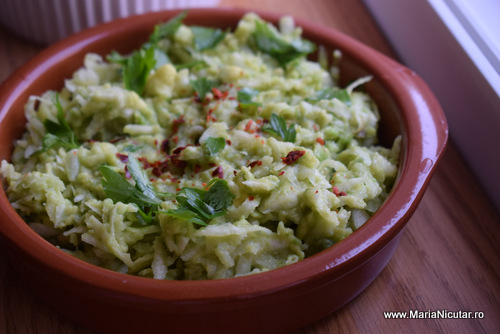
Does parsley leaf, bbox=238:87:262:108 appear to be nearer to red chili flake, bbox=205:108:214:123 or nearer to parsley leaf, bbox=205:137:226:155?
red chili flake, bbox=205:108:214:123

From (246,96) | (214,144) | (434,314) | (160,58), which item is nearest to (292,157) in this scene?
(214,144)

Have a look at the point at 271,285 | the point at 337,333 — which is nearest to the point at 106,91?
the point at 271,285

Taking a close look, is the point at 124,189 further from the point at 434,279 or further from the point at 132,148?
the point at 434,279

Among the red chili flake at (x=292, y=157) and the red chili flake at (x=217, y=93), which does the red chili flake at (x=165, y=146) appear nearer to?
the red chili flake at (x=217, y=93)

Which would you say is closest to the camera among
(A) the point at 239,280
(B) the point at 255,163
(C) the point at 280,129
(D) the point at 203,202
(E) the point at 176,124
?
(A) the point at 239,280

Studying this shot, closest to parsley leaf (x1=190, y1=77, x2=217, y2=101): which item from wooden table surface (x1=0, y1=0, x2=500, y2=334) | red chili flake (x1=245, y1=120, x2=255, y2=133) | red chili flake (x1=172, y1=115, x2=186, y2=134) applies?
red chili flake (x1=172, y1=115, x2=186, y2=134)
